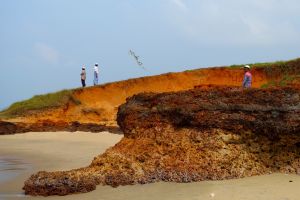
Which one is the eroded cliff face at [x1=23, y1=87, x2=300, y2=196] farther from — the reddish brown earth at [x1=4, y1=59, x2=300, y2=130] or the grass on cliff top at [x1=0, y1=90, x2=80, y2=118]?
the grass on cliff top at [x1=0, y1=90, x2=80, y2=118]

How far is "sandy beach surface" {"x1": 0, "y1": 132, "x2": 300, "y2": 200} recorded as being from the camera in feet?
28.1

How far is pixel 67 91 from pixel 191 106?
64.5ft

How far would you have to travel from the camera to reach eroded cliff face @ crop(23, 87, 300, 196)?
32.1 ft

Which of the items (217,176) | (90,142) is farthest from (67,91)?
(217,176)

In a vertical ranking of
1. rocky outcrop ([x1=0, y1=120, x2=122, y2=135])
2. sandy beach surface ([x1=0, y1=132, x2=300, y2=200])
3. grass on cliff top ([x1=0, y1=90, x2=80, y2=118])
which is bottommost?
sandy beach surface ([x1=0, y1=132, x2=300, y2=200])

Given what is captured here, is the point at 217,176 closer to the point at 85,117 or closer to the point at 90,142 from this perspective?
the point at 90,142

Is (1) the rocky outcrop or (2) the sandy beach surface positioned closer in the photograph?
(2) the sandy beach surface

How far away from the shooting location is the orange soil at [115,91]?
87.6 ft

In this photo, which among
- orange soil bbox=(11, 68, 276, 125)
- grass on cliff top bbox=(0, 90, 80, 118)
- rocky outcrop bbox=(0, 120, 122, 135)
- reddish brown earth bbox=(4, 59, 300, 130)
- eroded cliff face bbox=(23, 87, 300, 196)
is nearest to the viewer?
eroded cliff face bbox=(23, 87, 300, 196)

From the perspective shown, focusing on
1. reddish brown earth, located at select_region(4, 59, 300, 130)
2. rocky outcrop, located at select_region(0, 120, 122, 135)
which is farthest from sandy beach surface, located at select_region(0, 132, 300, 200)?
reddish brown earth, located at select_region(4, 59, 300, 130)

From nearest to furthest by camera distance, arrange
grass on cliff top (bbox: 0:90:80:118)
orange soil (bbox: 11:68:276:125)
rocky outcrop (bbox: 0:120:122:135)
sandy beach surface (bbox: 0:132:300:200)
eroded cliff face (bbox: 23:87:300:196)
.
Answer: sandy beach surface (bbox: 0:132:300:200) < eroded cliff face (bbox: 23:87:300:196) < rocky outcrop (bbox: 0:120:122:135) < orange soil (bbox: 11:68:276:125) < grass on cliff top (bbox: 0:90:80:118)

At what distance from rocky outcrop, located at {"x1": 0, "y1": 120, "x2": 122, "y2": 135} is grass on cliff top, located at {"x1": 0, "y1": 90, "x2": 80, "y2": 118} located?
1711mm

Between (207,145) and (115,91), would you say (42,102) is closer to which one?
(115,91)

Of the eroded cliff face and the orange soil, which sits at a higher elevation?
the orange soil
